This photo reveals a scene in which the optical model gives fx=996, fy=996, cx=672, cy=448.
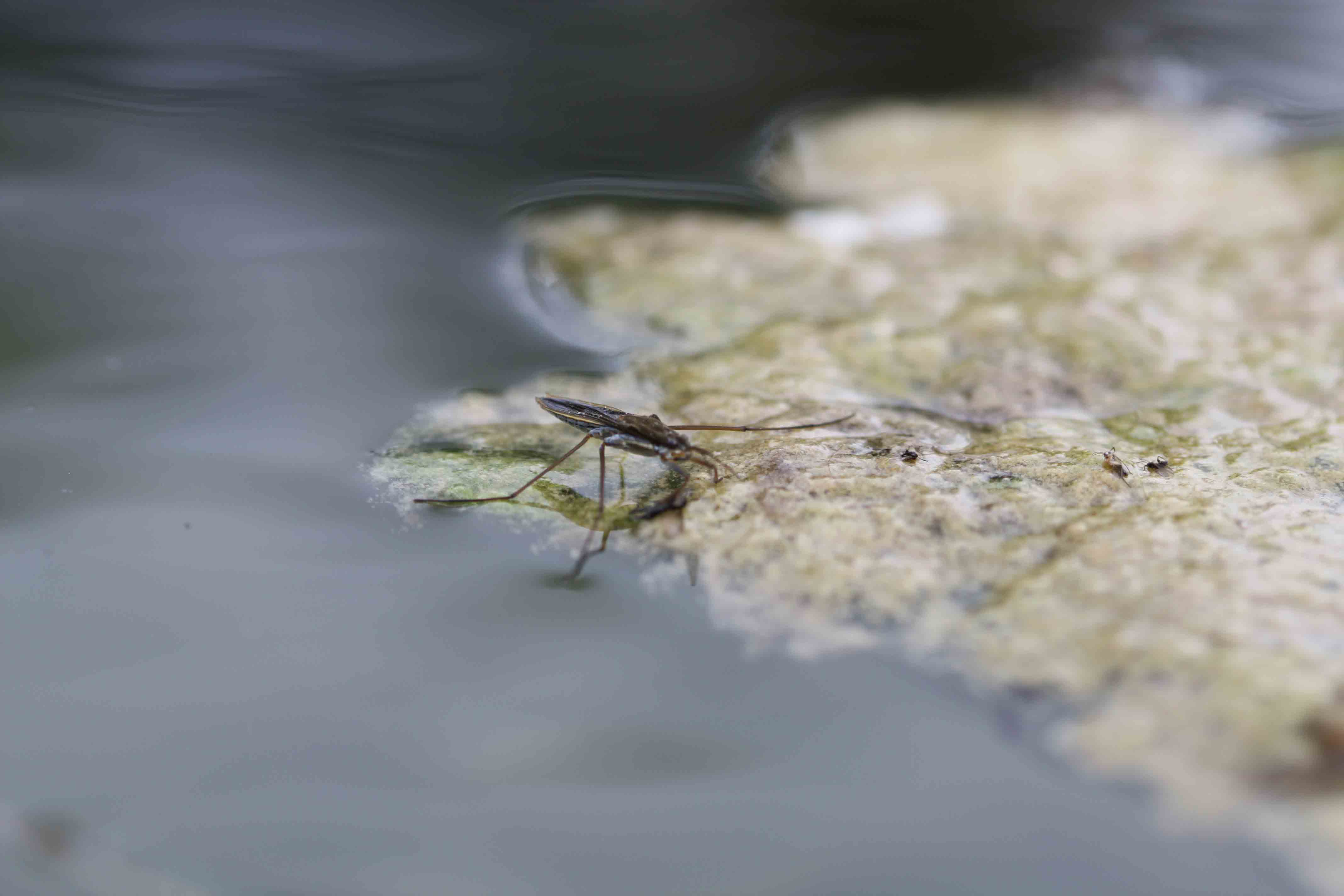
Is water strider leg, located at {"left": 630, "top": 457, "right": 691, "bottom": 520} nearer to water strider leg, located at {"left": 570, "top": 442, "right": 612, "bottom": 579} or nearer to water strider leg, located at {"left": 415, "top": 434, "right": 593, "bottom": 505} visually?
water strider leg, located at {"left": 570, "top": 442, "right": 612, "bottom": 579}

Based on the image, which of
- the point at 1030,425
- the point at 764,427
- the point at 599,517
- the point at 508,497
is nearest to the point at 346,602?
the point at 508,497

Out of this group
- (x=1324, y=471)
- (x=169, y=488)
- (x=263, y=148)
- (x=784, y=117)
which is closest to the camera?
(x=1324, y=471)

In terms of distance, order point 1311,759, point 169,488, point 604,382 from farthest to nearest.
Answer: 1. point 604,382
2. point 169,488
3. point 1311,759

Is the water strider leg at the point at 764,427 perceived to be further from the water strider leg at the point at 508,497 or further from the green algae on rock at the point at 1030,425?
the water strider leg at the point at 508,497

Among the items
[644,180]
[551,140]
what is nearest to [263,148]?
[551,140]

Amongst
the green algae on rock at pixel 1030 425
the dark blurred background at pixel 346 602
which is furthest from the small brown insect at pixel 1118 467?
the dark blurred background at pixel 346 602

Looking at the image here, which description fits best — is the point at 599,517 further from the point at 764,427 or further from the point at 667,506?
the point at 764,427

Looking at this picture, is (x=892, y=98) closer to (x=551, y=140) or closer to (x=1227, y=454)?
(x=551, y=140)
